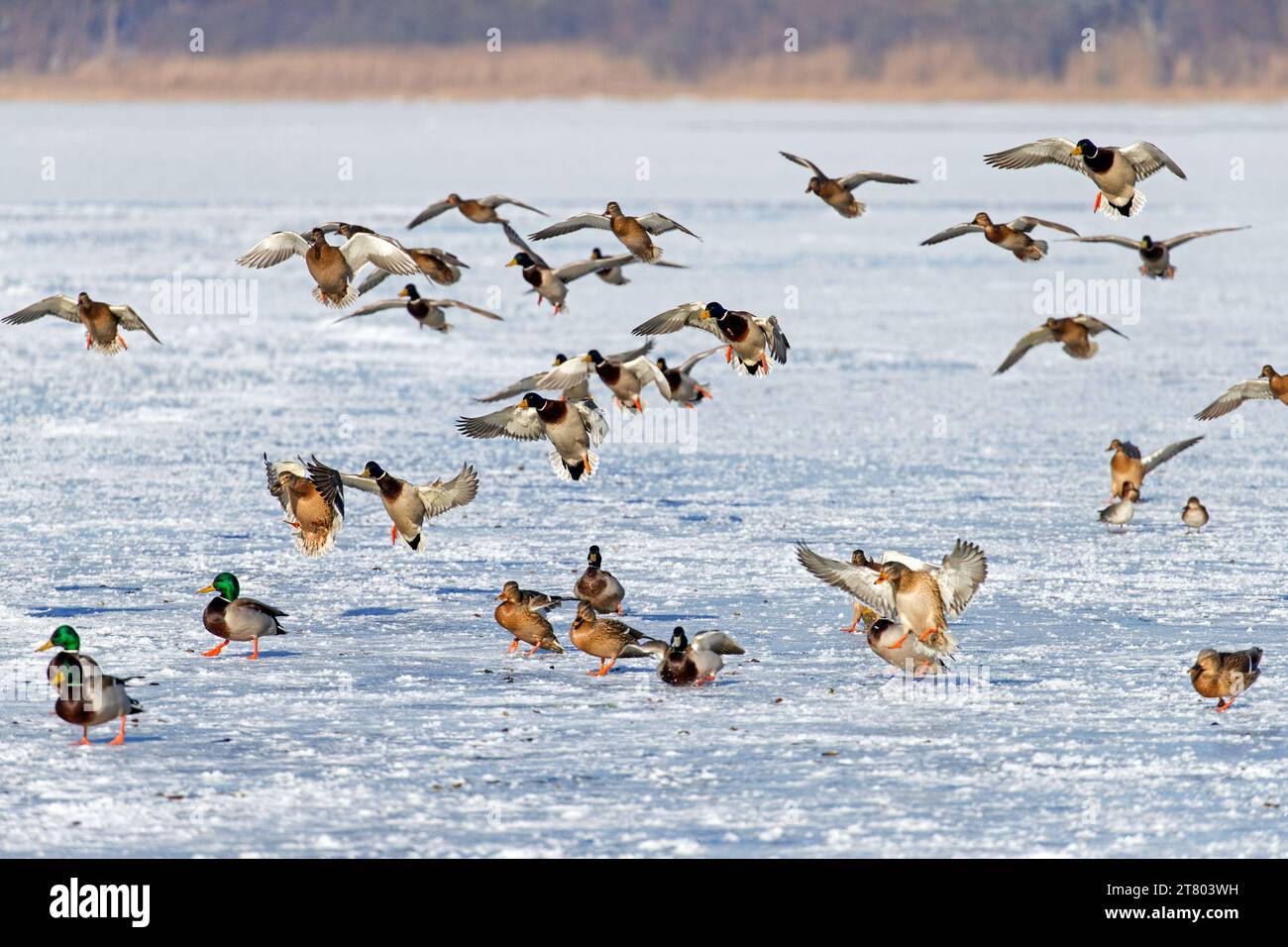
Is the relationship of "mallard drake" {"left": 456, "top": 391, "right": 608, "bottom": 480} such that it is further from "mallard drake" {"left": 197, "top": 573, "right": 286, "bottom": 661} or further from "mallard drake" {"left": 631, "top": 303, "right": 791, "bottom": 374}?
"mallard drake" {"left": 197, "top": 573, "right": 286, "bottom": 661}

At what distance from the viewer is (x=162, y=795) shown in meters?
7.05

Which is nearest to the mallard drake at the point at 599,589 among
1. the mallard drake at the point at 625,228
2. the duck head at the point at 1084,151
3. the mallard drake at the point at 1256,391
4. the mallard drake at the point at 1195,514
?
the mallard drake at the point at 625,228

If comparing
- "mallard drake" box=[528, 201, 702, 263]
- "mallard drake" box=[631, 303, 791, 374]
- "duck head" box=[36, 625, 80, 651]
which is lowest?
"duck head" box=[36, 625, 80, 651]

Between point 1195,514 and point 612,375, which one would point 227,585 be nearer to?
point 612,375

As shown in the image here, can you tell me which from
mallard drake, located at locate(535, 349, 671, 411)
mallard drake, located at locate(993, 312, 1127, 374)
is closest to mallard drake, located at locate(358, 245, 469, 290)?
mallard drake, located at locate(535, 349, 671, 411)

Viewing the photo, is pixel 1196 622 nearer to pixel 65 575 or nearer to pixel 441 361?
pixel 65 575

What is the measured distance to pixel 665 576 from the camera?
10.9 meters

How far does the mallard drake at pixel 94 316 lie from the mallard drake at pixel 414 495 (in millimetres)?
1855

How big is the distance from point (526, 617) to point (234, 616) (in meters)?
1.41

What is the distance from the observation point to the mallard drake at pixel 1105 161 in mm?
10297

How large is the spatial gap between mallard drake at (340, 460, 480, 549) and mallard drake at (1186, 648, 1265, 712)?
3.77m

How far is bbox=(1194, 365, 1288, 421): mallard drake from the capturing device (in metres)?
10.7

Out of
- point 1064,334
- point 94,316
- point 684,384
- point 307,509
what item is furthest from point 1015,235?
point 94,316
